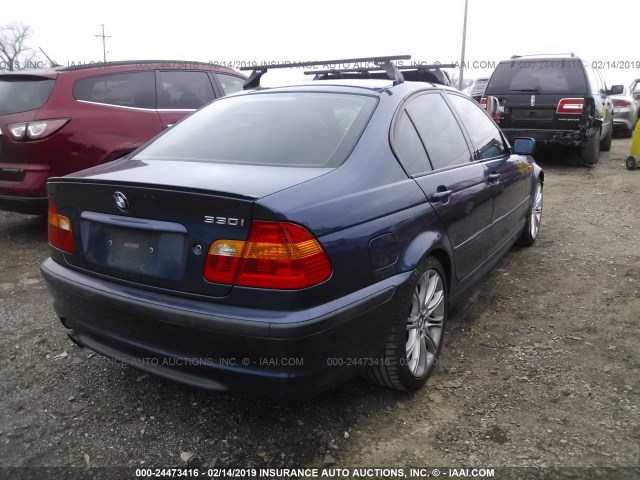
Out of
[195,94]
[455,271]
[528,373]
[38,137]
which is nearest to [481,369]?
[528,373]

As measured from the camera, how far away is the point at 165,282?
2035mm

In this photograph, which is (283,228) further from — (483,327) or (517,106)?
(517,106)

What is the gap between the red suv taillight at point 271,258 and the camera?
1861 mm

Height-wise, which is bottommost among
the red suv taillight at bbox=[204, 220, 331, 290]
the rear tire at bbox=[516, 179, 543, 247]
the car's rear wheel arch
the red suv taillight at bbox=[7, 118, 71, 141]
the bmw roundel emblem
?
the rear tire at bbox=[516, 179, 543, 247]

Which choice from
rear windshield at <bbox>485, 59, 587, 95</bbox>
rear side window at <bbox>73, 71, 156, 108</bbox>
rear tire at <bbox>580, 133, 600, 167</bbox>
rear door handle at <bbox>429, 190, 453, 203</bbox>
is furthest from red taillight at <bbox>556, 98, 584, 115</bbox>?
rear door handle at <bbox>429, 190, 453, 203</bbox>

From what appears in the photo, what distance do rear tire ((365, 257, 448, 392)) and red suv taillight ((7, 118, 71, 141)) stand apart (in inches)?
149

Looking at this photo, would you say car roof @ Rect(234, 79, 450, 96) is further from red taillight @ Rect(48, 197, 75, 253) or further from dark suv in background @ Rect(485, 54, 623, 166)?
dark suv in background @ Rect(485, 54, 623, 166)

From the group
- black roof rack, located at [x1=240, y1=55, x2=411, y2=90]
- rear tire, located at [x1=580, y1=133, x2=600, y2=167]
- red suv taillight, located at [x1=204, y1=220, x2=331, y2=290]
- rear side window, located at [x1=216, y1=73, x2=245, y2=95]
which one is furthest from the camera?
rear tire, located at [x1=580, y1=133, x2=600, y2=167]

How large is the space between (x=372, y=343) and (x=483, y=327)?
142cm

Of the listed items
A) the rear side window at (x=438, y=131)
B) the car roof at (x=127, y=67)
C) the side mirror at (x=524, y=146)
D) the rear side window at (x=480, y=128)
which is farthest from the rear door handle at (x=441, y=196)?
the car roof at (x=127, y=67)

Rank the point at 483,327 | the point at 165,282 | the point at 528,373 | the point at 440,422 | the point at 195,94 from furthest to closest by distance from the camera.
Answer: the point at 195,94, the point at 483,327, the point at 528,373, the point at 440,422, the point at 165,282

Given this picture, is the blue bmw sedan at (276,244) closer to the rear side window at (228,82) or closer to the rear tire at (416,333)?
the rear tire at (416,333)

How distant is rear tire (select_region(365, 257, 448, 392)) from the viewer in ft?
7.70

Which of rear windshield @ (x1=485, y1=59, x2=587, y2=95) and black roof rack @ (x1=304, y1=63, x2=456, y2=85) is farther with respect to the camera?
rear windshield @ (x1=485, y1=59, x2=587, y2=95)
